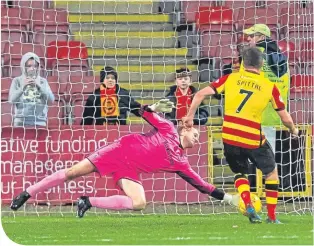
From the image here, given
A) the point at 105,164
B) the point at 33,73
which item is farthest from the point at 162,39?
the point at 105,164

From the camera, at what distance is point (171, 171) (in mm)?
12023

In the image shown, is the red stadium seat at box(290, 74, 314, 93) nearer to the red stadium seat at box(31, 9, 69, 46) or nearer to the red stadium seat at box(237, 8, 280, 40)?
the red stadium seat at box(237, 8, 280, 40)

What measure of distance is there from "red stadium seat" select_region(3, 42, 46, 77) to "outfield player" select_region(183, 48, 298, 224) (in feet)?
11.4

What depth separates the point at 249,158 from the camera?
1119 centimetres

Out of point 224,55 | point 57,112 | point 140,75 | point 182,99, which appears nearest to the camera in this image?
point 182,99

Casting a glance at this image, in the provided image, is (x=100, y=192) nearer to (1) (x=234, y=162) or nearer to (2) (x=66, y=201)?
(2) (x=66, y=201)

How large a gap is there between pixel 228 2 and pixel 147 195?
4008 millimetres

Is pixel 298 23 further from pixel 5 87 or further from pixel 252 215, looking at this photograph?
pixel 252 215

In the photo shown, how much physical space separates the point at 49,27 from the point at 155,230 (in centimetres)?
507

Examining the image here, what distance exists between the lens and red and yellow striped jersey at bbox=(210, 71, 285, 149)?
11.1 meters

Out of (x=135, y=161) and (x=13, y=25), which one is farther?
(x=13, y=25)

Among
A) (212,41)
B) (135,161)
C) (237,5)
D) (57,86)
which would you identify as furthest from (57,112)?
(237,5)

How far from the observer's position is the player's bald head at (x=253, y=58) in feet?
36.1

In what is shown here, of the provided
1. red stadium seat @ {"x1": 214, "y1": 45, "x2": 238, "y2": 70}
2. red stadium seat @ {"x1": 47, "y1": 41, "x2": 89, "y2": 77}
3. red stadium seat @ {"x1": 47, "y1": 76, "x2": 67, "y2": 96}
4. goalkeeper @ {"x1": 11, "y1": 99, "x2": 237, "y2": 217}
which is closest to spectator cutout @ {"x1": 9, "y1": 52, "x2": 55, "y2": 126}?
red stadium seat @ {"x1": 47, "y1": 76, "x2": 67, "y2": 96}
